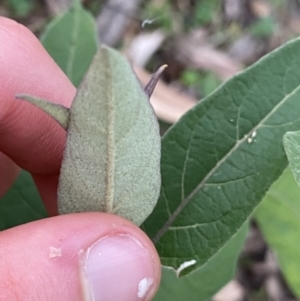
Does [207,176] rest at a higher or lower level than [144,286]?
higher

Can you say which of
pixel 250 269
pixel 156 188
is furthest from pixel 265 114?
pixel 250 269

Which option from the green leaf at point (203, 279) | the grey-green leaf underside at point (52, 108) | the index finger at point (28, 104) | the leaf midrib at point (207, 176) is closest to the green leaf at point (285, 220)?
the green leaf at point (203, 279)

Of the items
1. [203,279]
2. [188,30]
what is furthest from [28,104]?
[188,30]

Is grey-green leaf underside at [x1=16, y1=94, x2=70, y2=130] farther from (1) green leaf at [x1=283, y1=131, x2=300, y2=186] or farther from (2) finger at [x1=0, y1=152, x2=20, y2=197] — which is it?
(2) finger at [x1=0, y1=152, x2=20, y2=197]

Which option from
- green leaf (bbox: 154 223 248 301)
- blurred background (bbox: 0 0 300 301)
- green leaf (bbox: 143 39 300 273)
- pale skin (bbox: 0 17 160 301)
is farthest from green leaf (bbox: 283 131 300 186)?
blurred background (bbox: 0 0 300 301)

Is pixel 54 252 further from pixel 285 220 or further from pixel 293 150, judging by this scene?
pixel 285 220

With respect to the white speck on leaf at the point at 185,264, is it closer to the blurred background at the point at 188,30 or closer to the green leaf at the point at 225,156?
the green leaf at the point at 225,156
